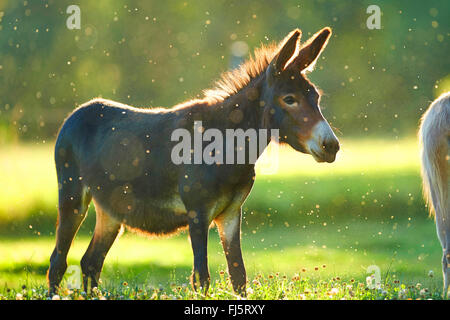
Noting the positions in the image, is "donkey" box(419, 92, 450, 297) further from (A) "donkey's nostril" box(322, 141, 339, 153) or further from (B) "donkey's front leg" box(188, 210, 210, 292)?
(B) "donkey's front leg" box(188, 210, 210, 292)

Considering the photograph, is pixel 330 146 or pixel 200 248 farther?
pixel 200 248

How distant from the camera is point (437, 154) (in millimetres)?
6191

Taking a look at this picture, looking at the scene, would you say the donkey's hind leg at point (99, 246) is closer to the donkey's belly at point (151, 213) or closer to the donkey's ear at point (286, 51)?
the donkey's belly at point (151, 213)

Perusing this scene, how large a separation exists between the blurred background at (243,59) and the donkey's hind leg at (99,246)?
517mm

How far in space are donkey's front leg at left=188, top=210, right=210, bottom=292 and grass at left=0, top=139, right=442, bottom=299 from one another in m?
0.19

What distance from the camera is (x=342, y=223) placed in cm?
1006

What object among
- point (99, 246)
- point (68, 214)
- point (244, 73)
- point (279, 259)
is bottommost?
point (279, 259)

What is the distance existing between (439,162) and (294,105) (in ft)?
6.64

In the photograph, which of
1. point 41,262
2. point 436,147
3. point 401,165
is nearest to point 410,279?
point 436,147

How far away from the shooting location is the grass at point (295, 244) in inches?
241

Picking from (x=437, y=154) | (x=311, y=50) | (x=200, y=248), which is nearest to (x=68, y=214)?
(x=200, y=248)

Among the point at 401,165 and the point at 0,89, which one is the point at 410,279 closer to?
the point at 401,165

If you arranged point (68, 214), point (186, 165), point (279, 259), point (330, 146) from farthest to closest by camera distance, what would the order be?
1. point (279, 259)
2. point (68, 214)
3. point (186, 165)
4. point (330, 146)

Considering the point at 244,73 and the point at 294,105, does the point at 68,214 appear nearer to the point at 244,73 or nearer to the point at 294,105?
the point at 244,73
